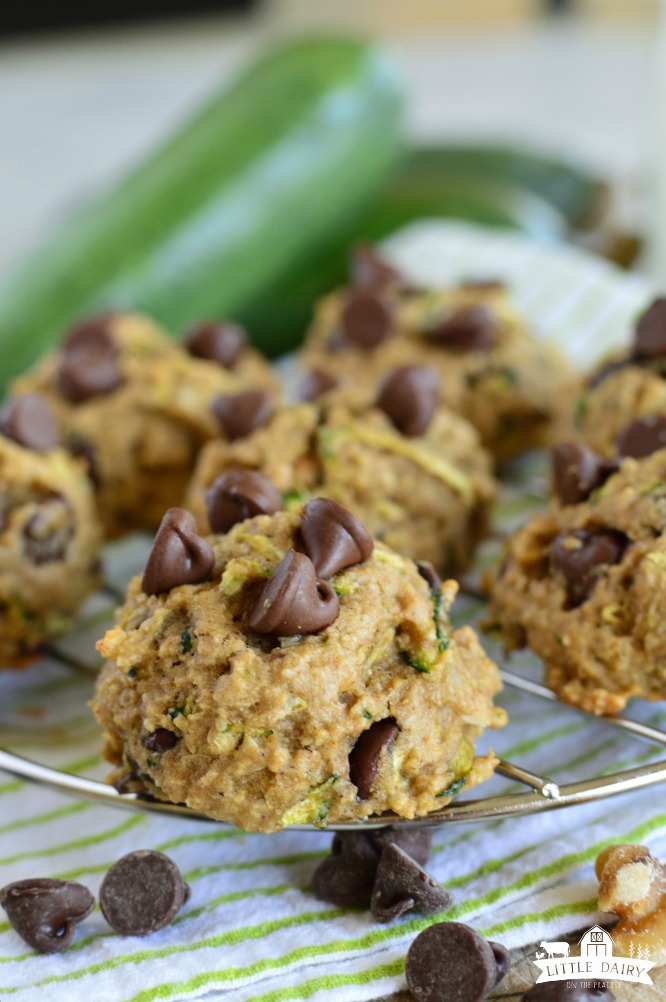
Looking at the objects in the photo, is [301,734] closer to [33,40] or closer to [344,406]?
[344,406]

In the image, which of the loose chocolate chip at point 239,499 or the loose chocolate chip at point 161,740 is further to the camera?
the loose chocolate chip at point 239,499

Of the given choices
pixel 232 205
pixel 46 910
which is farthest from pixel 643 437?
pixel 232 205

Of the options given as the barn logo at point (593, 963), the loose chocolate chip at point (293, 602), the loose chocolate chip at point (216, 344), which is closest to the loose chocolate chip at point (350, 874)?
the barn logo at point (593, 963)

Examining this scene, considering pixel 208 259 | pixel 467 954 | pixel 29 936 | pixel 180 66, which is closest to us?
pixel 467 954

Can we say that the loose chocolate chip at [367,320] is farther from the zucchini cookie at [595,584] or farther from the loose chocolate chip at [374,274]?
the zucchini cookie at [595,584]

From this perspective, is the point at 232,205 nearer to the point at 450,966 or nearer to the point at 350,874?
the point at 350,874

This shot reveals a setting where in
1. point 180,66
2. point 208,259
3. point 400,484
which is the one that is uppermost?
point 180,66

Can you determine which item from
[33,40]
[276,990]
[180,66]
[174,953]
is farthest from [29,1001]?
[33,40]
